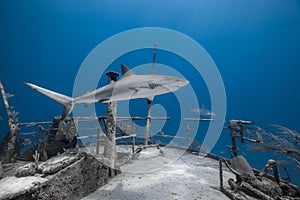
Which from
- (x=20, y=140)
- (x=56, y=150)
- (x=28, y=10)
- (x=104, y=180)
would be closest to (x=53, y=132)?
(x=56, y=150)

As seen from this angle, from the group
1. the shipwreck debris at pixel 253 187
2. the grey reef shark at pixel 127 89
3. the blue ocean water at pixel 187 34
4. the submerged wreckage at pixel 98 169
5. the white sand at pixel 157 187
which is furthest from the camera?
the blue ocean water at pixel 187 34

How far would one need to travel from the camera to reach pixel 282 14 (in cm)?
6594

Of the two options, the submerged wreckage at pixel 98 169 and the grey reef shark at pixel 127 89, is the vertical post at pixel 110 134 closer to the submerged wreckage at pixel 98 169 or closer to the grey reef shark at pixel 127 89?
the submerged wreckage at pixel 98 169

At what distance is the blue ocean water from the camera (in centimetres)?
7538

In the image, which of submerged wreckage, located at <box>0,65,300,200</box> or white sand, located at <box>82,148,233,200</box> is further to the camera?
white sand, located at <box>82,148,233,200</box>

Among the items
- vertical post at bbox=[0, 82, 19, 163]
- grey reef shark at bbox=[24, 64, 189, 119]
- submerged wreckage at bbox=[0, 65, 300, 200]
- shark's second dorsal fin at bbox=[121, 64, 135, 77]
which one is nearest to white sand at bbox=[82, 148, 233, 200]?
submerged wreckage at bbox=[0, 65, 300, 200]

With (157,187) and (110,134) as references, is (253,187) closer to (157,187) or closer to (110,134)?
(157,187)

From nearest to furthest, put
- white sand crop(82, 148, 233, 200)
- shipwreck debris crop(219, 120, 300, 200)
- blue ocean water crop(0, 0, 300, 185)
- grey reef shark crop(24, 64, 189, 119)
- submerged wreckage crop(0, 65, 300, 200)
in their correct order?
submerged wreckage crop(0, 65, 300, 200) → grey reef shark crop(24, 64, 189, 119) → shipwreck debris crop(219, 120, 300, 200) → white sand crop(82, 148, 233, 200) → blue ocean water crop(0, 0, 300, 185)

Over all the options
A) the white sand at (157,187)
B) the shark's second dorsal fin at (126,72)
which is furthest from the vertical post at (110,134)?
the shark's second dorsal fin at (126,72)

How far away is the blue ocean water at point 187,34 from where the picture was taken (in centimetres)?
7538

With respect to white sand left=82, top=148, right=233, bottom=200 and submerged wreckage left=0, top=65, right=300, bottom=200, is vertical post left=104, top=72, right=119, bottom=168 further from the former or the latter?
white sand left=82, top=148, right=233, bottom=200

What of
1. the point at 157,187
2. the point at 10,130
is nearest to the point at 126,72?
the point at 157,187

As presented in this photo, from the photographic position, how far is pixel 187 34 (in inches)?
4082

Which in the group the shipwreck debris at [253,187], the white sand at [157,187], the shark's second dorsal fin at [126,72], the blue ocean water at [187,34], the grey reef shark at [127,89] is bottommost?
the white sand at [157,187]
